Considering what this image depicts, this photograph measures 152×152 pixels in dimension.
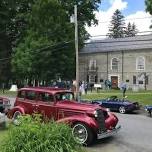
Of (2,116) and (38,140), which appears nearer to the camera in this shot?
(38,140)

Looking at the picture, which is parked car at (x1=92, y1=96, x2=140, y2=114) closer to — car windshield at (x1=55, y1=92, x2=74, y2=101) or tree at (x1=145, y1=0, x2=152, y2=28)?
tree at (x1=145, y1=0, x2=152, y2=28)

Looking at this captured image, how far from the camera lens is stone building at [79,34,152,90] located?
2963 inches

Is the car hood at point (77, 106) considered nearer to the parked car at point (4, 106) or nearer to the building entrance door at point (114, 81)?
the parked car at point (4, 106)

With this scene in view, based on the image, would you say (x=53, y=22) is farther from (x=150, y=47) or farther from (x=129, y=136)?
(x=129, y=136)

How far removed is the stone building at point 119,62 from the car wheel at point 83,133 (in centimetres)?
5633

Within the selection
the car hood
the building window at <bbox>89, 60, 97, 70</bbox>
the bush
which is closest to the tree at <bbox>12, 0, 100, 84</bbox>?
the building window at <bbox>89, 60, 97, 70</bbox>

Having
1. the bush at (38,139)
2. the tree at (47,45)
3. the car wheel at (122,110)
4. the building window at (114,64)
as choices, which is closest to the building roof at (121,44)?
the building window at (114,64)

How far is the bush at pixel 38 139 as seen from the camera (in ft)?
32.4

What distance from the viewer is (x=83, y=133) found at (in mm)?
16734

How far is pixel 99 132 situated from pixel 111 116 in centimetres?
140

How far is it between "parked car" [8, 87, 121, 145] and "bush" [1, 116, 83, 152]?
15.7 ft

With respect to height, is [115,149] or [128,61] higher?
[128,61]

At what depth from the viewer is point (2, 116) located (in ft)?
61.1

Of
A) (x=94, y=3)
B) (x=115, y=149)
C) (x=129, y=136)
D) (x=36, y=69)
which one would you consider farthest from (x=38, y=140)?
(x=94, y=3)
